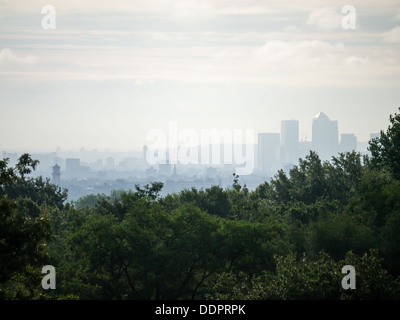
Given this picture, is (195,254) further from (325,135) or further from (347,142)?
(347,142)

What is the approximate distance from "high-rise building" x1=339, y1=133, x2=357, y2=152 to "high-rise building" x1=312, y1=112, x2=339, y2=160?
4033mm

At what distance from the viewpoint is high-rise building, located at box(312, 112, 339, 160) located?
543ft

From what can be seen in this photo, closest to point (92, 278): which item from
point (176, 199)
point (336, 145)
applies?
point (176, 199)

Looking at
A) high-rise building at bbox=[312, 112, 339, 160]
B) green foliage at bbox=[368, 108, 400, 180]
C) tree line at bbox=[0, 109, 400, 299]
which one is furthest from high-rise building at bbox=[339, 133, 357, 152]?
tree line at bbox=[0, 109, 400, 299]

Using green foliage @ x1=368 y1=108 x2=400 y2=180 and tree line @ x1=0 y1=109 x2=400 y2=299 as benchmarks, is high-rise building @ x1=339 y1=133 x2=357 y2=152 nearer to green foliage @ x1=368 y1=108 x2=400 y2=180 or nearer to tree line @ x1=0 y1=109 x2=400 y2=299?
green foliage @ x1=368 y1=108 x2=400 y2=180

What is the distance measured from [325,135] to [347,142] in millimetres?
10789

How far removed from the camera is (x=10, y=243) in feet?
47.0

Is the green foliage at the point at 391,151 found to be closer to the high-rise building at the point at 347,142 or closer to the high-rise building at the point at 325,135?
the high-rise building at the point at 325,135

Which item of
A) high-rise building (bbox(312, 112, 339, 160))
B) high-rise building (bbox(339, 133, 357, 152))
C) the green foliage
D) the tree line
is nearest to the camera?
the tree line

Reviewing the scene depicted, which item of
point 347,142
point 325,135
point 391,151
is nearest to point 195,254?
point 391,151

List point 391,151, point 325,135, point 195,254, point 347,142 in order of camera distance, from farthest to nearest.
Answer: point 347,142, point 325,135, point 391,151, point 195,254

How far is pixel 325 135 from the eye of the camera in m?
169

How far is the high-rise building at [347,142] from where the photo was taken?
17234cm
